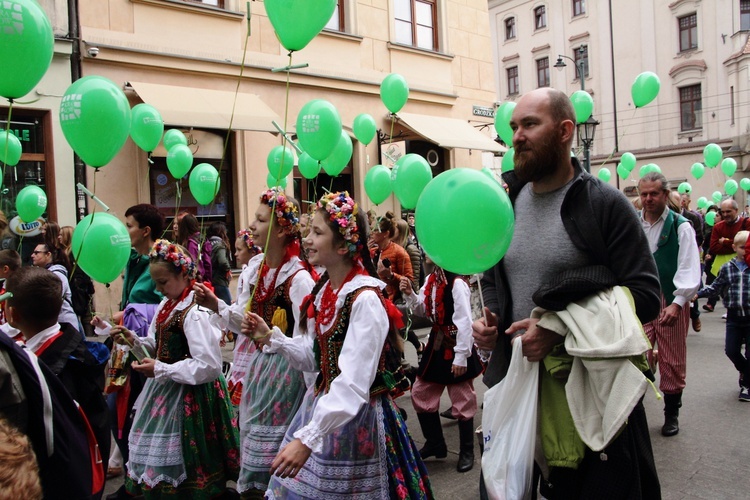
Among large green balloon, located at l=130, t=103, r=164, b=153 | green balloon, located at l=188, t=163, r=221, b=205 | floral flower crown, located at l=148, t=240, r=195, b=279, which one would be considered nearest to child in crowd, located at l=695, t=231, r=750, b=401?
floral flower crown, located at l=148, t=240, r=195, b=279

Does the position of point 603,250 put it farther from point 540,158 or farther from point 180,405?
point 180,405

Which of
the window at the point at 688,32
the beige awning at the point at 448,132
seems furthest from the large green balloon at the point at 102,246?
the window at the point at 688,32

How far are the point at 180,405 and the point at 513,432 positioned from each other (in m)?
2.09

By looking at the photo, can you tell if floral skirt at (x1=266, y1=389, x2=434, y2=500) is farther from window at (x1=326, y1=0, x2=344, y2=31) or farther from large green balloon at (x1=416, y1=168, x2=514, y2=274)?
window at (x1=326, y1=0, x2=344, y2=31)

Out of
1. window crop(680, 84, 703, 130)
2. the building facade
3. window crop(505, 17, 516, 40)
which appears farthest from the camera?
window crop(505, 17, 516, 40)

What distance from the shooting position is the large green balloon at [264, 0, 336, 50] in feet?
12.2

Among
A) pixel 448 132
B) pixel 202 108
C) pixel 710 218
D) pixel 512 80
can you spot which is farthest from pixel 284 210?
pixel 512 80

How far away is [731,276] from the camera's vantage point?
20.2 feet

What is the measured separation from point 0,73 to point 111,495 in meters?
2.66

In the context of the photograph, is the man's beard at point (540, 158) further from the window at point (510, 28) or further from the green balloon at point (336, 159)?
the window at point (510, 28)

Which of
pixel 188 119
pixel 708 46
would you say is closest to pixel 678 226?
pixel 188 119

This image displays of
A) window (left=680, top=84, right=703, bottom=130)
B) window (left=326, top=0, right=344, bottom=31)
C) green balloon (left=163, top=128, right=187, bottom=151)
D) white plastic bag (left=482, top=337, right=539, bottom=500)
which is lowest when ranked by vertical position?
white plastic bag (left=482, top=337, right=539, bottom=500)

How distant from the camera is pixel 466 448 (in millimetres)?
4598

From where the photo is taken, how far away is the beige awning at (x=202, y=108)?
998 centimetres
